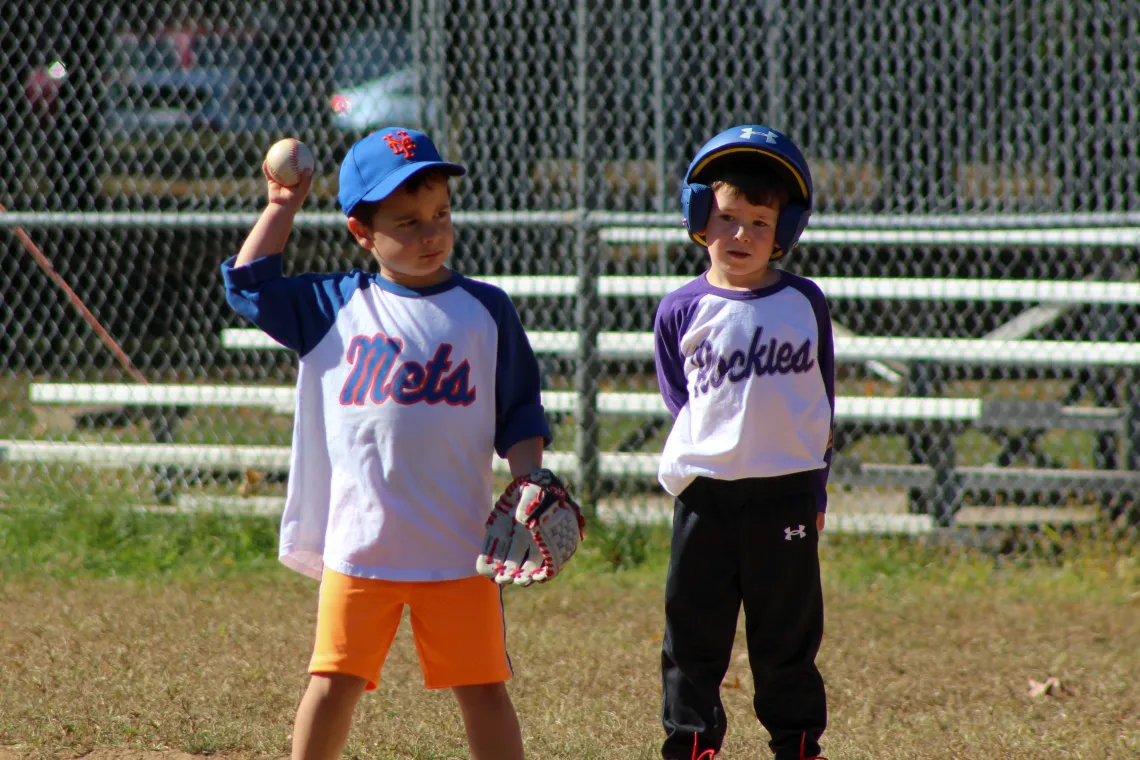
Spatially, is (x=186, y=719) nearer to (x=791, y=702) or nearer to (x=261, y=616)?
(x=261, y=616)

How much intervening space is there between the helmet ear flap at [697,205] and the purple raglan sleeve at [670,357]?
7.4 inches

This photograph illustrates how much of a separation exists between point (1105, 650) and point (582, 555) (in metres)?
2.15

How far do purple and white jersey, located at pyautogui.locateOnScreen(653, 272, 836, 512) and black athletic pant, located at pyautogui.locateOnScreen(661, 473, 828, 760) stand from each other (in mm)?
63

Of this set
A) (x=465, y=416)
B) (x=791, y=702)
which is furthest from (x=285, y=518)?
(x=791, y=702)

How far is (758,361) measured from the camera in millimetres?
3064

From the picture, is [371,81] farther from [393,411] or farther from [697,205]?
[393,411]

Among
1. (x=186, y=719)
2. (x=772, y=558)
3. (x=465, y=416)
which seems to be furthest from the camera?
(x=186, y=719)

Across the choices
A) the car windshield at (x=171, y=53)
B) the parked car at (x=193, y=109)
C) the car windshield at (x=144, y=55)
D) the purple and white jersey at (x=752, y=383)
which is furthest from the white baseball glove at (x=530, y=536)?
the car windshield at (x=144, y=55)

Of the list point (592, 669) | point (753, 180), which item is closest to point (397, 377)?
point (753, 180)

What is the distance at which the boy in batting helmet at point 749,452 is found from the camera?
3.07 m

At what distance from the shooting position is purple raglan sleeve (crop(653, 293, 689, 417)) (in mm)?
3207

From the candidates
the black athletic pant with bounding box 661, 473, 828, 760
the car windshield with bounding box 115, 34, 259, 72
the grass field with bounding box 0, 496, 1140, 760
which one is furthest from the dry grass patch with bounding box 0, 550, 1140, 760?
the car windshield with bounding box 115, 34, 259, 72

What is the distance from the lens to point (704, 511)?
3.12 m

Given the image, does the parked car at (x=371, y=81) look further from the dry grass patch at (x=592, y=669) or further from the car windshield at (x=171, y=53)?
the dry grass patch at (x=592, y=669)
